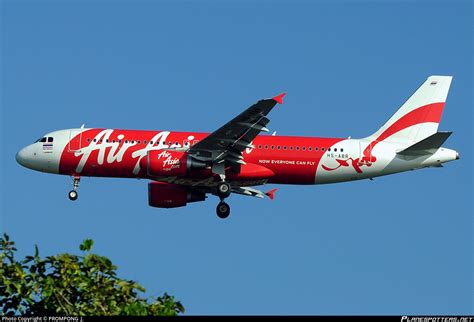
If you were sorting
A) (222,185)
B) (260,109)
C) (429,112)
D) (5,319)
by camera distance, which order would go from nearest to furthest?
(5,319) < (260,109) < (222,185) < (429,112)

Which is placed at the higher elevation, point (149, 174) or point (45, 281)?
point (149, 174)

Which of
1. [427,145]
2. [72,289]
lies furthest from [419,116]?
[72,289]

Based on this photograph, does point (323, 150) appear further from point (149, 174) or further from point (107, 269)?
point (107, 269)

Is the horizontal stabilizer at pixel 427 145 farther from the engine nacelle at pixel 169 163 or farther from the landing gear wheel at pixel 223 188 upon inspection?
the engine nacelle at pixel 169 163

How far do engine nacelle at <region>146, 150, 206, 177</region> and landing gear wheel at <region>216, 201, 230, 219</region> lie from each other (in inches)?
136

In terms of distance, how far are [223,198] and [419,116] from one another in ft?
44.1

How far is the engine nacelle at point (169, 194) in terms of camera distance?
→ 6500 centimetres

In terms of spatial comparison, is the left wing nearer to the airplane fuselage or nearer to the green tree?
the airplane fuselage

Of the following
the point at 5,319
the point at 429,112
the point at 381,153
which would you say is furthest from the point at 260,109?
the point at 5,319

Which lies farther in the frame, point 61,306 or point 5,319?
point 61,306

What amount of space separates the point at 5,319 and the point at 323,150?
107ft

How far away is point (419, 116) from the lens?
66.3 metres

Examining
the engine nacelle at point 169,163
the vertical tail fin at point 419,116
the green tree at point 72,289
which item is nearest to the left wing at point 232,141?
the engine nacelle at point 169,163

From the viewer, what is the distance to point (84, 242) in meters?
38.0
